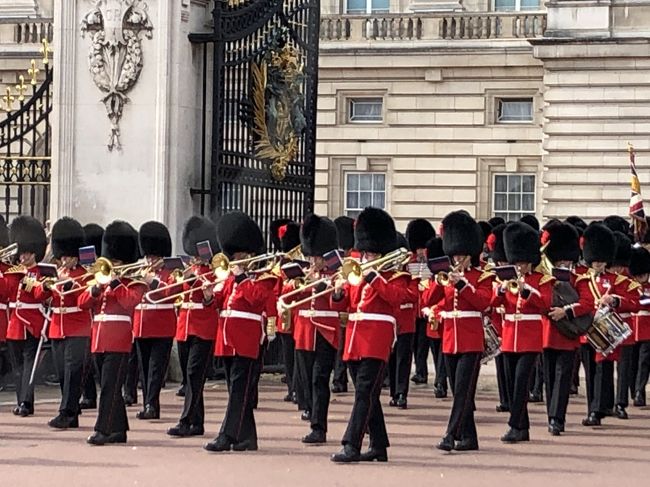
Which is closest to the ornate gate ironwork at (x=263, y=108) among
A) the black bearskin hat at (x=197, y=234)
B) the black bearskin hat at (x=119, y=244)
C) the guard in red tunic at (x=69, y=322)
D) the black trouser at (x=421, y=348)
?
the black bearskin hat at (x=197, y=234)

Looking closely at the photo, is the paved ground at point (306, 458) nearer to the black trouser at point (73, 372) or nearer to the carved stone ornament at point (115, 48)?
the black trouser at point (73, 372)

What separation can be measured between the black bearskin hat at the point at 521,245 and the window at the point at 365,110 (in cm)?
1896

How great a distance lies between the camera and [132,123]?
1521 centimetres

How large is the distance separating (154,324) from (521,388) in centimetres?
273

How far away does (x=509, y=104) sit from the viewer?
30828 millimetres

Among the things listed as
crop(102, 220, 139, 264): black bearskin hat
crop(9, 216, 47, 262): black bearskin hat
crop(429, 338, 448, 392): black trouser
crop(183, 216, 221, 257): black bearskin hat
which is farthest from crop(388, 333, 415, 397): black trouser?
crop(9, 216, 47, 262): black bearskin hat

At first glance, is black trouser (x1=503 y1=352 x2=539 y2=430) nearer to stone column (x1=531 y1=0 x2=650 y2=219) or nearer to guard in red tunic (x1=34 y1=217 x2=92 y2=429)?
guard in red tunic (x1=34 y1=217 x2=92 y2=429)

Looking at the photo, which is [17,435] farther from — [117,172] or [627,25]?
[627,25]

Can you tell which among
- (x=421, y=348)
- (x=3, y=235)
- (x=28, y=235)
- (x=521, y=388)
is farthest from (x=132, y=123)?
(x=521, y=388)

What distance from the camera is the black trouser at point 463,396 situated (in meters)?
11.9

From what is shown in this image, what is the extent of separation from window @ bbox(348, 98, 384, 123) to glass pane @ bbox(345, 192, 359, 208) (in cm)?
118

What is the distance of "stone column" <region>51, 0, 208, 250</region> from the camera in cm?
1512

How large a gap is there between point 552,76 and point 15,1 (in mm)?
8640

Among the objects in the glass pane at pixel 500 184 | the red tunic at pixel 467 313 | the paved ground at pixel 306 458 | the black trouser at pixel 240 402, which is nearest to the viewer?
the paved ground at pixel 306 458
